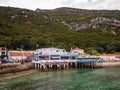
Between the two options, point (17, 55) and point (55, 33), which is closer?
point (17, 55)

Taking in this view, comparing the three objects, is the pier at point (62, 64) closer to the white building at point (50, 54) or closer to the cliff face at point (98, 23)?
the white building at point (50, 54)

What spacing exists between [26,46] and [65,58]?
1028 inches

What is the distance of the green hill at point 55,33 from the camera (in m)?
111

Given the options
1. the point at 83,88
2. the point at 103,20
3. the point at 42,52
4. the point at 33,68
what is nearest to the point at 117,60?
the point at 42,52

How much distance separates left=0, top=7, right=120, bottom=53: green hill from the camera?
111 metres

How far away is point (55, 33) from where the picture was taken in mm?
146125

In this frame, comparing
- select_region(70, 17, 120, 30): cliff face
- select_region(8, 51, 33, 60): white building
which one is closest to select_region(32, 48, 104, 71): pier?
select_region(8, 51, 33, 60): white building

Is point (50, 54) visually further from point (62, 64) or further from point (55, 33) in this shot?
point (55, 33)

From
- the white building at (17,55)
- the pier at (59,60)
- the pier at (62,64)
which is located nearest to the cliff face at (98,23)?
the pier at (59,60)

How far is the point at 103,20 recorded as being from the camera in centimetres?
18725

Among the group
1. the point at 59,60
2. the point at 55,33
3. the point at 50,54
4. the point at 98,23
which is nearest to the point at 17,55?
the point at 50,54

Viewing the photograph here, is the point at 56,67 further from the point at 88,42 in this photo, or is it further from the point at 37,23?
the point at 37,23

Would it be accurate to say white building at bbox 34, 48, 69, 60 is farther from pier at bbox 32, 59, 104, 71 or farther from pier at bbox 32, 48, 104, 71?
pier at bbox 32, 59, 104, 71

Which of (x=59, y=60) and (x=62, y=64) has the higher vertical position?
(x=59, y=60)
